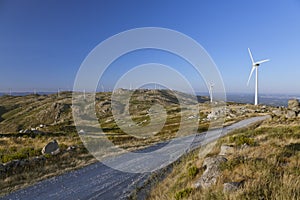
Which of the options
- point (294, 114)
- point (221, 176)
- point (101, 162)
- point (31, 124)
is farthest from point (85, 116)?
point (221, 176)

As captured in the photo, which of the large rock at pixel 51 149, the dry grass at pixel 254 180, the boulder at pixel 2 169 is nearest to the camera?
the dry grass at pixel 254 180

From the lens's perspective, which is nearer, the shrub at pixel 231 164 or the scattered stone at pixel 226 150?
the shrub at pixel 231 164

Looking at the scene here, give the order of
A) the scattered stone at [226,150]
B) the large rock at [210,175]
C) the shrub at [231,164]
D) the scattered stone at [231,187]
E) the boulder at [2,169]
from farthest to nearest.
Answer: the boulder at [2,169], the scattered stone at [226,150], the shrub at [231,164], the large rock at [210,175], the scattered stone at [231,187]

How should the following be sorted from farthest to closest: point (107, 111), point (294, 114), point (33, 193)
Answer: point (107, 111) → point (294, 114) → point (33, 193)

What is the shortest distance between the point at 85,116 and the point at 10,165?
411 ft

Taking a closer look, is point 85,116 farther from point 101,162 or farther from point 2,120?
point 101,162

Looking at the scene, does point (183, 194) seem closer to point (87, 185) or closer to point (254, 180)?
point (254, 180)

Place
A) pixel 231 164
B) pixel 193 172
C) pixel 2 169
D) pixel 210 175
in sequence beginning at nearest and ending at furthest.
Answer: pixel 210 175 → pixel 231 164 → pixel 193 172 → pixel 2 169

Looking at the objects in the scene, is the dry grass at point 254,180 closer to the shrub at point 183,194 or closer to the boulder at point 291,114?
the shrub at point 183,194

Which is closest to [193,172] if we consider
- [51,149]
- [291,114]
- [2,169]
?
[2,169]

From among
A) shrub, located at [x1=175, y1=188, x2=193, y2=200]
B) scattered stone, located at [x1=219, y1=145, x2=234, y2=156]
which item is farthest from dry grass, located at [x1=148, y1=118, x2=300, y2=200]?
scattered stone, located at [x1=219, y1=145, x2=234, y2=156]

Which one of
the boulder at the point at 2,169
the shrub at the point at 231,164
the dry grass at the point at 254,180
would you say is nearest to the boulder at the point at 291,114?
the dry grass at the point at 254,180

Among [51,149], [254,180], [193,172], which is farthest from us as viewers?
[51,149]

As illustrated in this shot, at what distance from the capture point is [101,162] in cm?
1794
